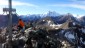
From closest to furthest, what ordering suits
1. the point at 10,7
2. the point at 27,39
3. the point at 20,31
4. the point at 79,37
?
the point at 10,7
the point at 27,39
the point at 20,31
the point at 79,37

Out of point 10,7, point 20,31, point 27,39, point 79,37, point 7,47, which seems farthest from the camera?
point 79,37

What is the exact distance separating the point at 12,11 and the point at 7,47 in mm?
2136

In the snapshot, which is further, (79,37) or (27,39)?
(79,37)

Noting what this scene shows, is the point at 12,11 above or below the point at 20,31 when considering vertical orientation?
above

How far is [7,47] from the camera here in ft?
37.2

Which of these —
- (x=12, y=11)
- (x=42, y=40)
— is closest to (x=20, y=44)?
(x=42, y=40)

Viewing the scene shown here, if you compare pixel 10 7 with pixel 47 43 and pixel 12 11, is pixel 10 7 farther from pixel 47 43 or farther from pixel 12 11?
pixel 47 43

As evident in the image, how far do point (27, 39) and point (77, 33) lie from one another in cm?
5240

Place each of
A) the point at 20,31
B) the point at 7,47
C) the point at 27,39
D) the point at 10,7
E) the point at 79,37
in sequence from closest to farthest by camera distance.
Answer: the point at 10,7 < the point at 7,47 < the point at 27,39 < the point at 20,31 < the point at 79,37

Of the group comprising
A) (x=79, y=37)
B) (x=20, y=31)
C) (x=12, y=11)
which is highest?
(x=12, y=11)

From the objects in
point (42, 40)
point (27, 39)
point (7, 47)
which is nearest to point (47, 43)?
point (42, 40)

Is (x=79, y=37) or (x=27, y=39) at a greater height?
(x=27, y=39)

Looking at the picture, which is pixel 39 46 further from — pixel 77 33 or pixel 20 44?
pixel 77 33

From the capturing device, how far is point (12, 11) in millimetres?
10055
